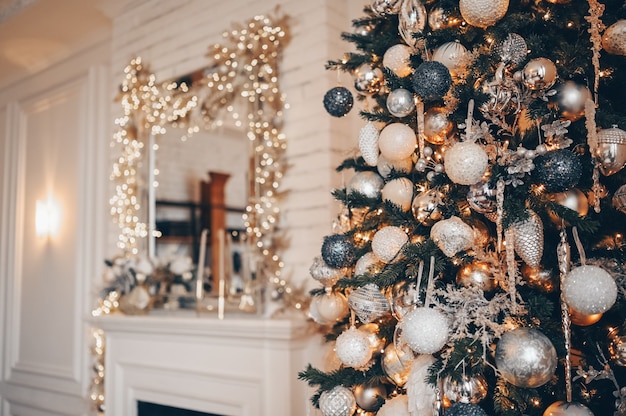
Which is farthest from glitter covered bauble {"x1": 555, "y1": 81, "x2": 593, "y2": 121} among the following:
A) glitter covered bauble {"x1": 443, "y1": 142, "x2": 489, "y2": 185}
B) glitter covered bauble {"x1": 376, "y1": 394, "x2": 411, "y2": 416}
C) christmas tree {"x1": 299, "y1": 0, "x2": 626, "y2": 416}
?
glitter covered bauble {"x1": 376, "y1": 394, "x2": 411, "y2": 416}

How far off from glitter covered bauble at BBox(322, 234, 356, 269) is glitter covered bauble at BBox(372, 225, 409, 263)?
0.38ft

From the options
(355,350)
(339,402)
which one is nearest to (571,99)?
(355,350)

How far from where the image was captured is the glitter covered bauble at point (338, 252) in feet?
5.22

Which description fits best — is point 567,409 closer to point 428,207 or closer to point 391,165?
point 428,207

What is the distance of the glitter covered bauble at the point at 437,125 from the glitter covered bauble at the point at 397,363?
551 millimetres

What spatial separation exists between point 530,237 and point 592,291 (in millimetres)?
173

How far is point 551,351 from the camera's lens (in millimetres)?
1214

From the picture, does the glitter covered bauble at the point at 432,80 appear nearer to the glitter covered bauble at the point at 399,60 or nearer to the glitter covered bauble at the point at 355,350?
the glitter covered bauble at the point at 399,60

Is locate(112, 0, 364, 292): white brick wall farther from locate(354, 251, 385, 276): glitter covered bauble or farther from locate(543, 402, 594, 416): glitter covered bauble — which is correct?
locate(543, 402, 594, 416): glitter covered bauble

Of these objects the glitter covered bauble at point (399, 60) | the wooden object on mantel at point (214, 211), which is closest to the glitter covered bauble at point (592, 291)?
the glitter covered bauble at point (399, 60)

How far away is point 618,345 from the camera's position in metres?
1.27

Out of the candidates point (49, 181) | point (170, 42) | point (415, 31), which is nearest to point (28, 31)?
point (49, 181)

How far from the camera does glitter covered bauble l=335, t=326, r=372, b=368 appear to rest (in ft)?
4.92

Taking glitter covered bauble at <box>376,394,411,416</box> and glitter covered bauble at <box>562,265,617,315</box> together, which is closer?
glitter covered bauble at <box>562,265,617,315</box>
